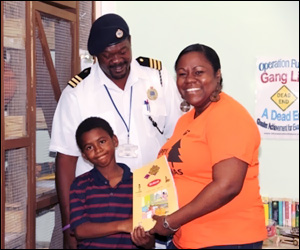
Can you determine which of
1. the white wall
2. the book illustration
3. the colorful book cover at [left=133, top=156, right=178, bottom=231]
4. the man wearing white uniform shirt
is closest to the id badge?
the man wearing white uniform shirt

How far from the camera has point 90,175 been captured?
2338 millimetres

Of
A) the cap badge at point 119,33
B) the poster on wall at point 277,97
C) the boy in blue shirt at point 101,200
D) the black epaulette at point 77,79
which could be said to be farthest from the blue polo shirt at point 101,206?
the poster on wall at point 277,97

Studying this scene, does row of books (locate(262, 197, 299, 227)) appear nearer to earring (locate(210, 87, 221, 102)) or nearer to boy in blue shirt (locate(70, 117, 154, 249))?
boy in blue shirt (locate(70, 117, 154, 249))

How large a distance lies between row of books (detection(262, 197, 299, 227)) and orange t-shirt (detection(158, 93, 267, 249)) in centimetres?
222

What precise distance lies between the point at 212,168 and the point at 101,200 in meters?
0.64

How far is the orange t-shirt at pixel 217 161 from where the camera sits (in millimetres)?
1800

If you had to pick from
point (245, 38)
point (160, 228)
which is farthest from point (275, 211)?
point (160, 228)

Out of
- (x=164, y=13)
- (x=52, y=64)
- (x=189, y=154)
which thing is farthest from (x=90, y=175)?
(x=164, y=13)

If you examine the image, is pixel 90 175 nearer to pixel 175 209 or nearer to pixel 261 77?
pixel 175 209

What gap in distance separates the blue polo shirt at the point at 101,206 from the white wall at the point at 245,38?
2134 millimetres

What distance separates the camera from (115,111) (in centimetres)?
263

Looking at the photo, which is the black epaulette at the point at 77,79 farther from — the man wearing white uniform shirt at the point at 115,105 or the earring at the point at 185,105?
the earring at the point at 185,105

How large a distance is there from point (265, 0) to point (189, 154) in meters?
2.62

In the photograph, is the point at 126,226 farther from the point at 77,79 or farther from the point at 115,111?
the point at 77,79
